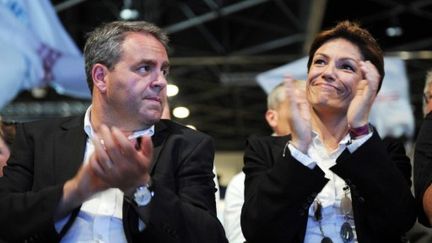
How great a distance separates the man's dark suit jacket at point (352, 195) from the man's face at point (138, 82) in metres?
0.49

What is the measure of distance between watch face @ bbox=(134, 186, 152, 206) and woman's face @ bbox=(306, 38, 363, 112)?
865 mm

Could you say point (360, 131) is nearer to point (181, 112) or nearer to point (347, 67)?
point (347, 67)

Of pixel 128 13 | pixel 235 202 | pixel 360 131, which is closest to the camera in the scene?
pixel 360 131

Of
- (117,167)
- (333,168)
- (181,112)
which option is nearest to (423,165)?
(333,168)

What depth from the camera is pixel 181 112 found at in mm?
17016

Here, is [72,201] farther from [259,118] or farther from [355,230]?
[259,118]

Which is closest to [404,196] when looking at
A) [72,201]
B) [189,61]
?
[72,201]

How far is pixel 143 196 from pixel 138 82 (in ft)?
1.76

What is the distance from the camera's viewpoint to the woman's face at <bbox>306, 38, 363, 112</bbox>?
2.69 metres

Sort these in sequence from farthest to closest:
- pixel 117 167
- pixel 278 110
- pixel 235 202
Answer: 1. pixel 278 110
2. pixel 235 202
3. pixel 117 167

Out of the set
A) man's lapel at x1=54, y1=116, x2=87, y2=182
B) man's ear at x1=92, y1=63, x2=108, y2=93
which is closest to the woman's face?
man's ear at x1=92, y1=63, x2=108, y2=93

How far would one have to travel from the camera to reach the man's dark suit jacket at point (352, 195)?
Answer: 235 centimetres

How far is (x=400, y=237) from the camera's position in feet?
8.55

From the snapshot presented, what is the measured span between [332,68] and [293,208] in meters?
0.65
